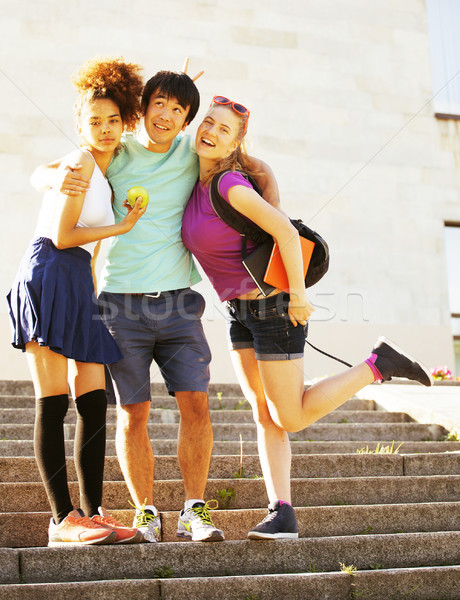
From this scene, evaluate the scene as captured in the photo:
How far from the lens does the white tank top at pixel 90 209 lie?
3.04 meters

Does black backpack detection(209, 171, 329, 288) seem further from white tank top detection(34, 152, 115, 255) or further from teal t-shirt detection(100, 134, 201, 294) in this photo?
white tank top detection(34, 152, 115, 255)

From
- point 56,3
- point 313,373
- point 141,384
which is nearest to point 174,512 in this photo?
point 141,384

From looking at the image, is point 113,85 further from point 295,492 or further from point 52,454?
point 295,492

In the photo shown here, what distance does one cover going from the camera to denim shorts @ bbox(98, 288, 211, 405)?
314 centimetres

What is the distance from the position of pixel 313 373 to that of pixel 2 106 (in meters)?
5.24

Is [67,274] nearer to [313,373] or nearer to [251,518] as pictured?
[251,518]

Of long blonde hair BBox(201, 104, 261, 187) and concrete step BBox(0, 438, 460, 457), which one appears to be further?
concrete step BBox(0, 438, 460, 457)

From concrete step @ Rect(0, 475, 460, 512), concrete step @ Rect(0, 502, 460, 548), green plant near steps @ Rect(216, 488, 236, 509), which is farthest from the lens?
green plant near steps @ Rect(216, 488, 236, 509)

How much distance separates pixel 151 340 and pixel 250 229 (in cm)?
65

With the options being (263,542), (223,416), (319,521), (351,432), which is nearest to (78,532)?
(263,542)

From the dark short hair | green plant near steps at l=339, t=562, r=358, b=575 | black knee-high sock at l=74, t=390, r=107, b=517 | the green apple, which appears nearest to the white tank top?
the green apple

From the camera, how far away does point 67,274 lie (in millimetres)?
2996

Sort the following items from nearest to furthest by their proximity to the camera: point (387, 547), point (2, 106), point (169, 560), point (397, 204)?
1. point (169, 560)
2. point (387, 547)
3. point (2, 106)
4. point (397, 204)

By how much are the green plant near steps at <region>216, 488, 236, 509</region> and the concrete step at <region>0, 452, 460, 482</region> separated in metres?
0.36
